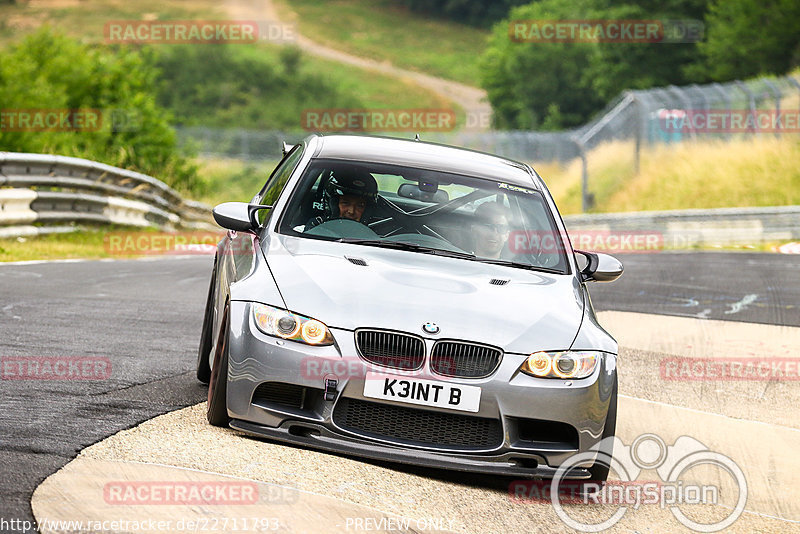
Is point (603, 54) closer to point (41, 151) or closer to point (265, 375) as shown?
point (41, 151)

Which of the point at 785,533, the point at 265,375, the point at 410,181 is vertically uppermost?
the point at 410,181

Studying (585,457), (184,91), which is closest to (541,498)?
(585,457)

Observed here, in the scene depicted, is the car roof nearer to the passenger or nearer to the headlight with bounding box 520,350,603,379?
the passenger

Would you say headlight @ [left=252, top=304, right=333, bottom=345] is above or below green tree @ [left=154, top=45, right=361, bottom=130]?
below

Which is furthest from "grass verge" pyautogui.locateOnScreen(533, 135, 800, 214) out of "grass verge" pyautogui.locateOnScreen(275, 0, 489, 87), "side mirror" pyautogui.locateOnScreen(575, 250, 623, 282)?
"grass verge" pyautogui.locateOnScreen(275, 0, 489, 87)

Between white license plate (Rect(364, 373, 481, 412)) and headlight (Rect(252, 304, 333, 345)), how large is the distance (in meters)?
0.28

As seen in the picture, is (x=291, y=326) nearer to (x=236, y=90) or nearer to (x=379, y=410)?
(x=379, y=410)

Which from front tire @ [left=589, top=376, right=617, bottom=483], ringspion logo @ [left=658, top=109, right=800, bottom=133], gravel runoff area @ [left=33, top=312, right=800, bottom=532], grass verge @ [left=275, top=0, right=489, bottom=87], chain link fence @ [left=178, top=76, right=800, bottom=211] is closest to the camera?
gravel runoff area @ [left=33, top=312, right=800, bottom=532]

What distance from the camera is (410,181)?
23.2 feet

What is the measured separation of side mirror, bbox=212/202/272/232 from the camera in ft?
20.9

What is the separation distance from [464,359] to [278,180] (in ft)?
→ 7.86

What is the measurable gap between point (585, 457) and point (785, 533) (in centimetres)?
95

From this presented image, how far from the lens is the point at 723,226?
933 inches

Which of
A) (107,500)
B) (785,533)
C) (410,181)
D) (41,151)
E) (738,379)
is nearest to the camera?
(107,500)
